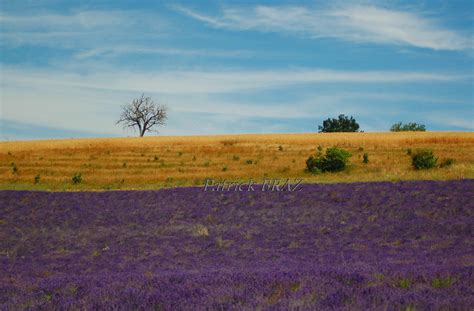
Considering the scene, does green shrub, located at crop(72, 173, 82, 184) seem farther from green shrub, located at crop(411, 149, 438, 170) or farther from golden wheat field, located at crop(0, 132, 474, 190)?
green shrub, located at crop(411, 149, 438, 170)

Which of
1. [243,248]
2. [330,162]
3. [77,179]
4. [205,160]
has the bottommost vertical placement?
[243,248]

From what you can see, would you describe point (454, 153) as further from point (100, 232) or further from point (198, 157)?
point (100, 232)

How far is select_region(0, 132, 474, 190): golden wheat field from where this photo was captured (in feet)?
147

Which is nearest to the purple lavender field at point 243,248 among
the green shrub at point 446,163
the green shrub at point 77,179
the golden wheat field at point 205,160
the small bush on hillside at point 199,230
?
the small bush on hillside at point 199,230

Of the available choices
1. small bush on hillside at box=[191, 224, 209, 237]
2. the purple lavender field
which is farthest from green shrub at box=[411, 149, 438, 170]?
small bush on hillside at box=[191, 224, 209, 237]

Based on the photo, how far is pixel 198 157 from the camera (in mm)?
56062

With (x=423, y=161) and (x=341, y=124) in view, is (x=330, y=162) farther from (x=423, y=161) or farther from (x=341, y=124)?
A: (x=341, y=124)

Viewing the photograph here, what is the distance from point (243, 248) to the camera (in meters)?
20.1

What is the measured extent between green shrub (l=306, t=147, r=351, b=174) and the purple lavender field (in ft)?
38.3

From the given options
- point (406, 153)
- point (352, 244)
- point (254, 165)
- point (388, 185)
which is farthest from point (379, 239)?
point (406, 153)

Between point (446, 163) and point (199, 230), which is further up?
point (446, 163)

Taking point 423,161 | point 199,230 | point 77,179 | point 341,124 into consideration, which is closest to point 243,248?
point 199,230

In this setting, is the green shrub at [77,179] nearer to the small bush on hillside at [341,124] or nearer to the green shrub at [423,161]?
the green shrub at [423,161]

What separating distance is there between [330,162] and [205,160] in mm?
14061
